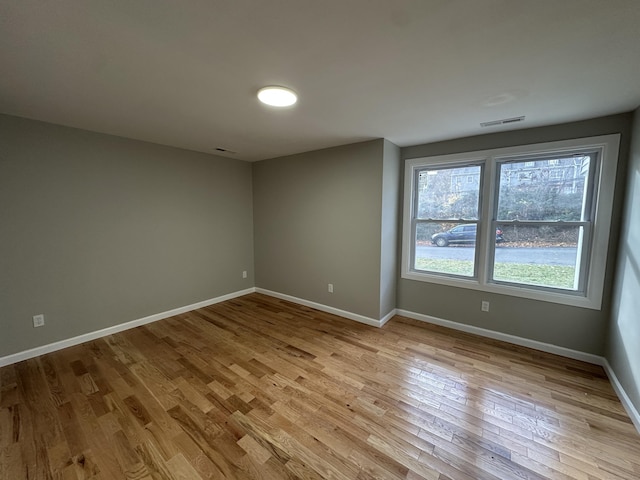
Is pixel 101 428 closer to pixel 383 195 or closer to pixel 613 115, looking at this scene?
pixel 383 195

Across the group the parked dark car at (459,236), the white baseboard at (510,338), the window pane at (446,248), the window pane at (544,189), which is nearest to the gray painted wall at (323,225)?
the white baseboard at (510,338)

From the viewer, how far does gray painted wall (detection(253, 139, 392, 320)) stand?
10.7 feet

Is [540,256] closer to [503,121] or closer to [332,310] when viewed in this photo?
[503,121]

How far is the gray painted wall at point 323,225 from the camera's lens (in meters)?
3.25

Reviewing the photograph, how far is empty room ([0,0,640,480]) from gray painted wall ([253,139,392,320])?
35mm

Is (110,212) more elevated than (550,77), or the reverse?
(550,77)

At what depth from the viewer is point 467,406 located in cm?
196

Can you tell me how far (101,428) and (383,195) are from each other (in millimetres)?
3199

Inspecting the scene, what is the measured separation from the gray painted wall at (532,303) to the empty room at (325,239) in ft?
0.07

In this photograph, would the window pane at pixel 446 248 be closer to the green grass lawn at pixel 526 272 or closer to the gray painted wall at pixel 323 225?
the green grass lawn at pixel 526 272

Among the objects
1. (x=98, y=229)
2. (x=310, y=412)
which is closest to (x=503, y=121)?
(x=310, y=412)

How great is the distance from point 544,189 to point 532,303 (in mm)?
1212

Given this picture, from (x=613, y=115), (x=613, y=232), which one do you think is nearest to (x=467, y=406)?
(x=613, y=232)

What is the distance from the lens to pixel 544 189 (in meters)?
2.71
